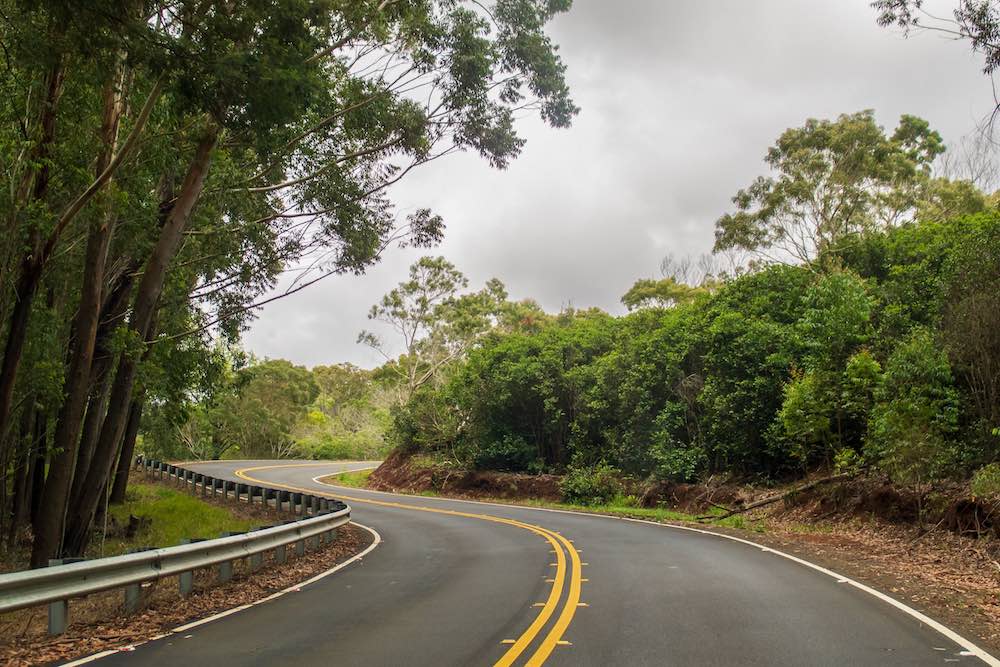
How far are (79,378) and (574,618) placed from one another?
8641 mm

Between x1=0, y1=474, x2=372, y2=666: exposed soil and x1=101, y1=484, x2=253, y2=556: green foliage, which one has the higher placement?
x1=0, y1=474, x2=372, y2=666: exposed soil

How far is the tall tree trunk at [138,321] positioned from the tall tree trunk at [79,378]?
691 millimetres

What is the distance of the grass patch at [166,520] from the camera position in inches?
733

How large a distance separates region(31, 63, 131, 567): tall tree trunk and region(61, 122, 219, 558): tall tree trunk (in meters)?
0.69

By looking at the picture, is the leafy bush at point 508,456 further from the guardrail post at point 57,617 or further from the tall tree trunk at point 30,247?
the guardrail post at point 57,617

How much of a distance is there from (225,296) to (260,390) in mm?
46164

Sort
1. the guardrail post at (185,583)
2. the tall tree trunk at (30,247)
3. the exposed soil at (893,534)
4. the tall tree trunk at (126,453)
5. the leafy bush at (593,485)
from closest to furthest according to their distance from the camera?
1. the exposed soil at (893,534)
2. the guardrail post at (185,583)
3. the tall tree trunk at (30,247)
4. the tall tree trunk at (126,453)
5. the leafy bush at (593,485)

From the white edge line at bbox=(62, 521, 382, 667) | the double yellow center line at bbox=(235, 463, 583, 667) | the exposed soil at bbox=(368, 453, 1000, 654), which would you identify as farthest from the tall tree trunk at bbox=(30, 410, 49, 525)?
Result: the exposed soil at bbox=(368, 453, 1000, 654)

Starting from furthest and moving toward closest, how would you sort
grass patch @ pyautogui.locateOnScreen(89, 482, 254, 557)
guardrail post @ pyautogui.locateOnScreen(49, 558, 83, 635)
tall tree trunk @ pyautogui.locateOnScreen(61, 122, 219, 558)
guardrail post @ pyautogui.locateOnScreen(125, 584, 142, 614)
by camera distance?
grass patch @ pyautogui.locateOnScreen(89, 482, 254, 557)
tall tree trunk @ pyautogui.locateOnScreen(61, 122, 219, 558)
guardrail post @ pyautogui.locateOnScreen(125, 584, 142, 614)
guardrail post @ pyautogui.locateOnScreen(49, 558, 83, 635)

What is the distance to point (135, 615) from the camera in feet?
26.8

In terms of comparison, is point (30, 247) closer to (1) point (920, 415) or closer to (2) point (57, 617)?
(2) point (57, 617)

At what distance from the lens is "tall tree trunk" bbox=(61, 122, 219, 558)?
12.1m

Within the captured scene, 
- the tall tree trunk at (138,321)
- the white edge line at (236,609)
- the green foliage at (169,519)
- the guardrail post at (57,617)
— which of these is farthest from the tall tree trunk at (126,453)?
the guardrail post at (57,617)

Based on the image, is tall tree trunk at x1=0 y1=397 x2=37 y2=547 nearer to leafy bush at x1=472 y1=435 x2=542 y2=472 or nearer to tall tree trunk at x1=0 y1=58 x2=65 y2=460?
tall tree trunk at x1=0 y1=58 x2=65 y2=460
